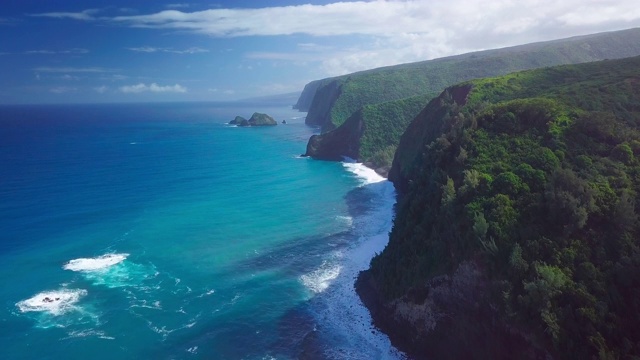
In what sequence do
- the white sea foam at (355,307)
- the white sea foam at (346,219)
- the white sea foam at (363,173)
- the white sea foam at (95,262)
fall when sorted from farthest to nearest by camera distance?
the white sea foam at (363,173), the white sea foam at (346,219), the white sea foam at (95,262), the white sea foam at (355,307)

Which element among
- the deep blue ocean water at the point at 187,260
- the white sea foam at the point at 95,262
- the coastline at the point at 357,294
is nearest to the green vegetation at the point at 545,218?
the coastline at the point at 357,294

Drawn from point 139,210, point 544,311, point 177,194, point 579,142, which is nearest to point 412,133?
point 579,142

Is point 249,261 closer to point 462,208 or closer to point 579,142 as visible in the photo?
point 462,208

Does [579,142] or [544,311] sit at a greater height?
[579,142]

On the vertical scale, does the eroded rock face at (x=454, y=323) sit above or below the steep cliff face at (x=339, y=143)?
below

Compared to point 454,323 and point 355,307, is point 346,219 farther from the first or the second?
point 454,323

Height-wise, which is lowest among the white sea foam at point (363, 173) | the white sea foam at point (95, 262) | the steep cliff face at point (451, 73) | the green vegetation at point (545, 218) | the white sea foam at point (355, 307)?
the white sea foam at point (355, 307)

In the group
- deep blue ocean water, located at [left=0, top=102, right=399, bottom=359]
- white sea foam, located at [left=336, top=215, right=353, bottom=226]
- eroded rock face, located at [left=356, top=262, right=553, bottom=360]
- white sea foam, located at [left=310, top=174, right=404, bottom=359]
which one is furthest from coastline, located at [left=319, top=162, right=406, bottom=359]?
eroded rock face, located at [left=356, top=262, right=553, bottom=360]

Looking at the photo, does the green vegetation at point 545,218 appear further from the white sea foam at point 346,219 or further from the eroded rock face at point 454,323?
the white sea foam at point 346,219
